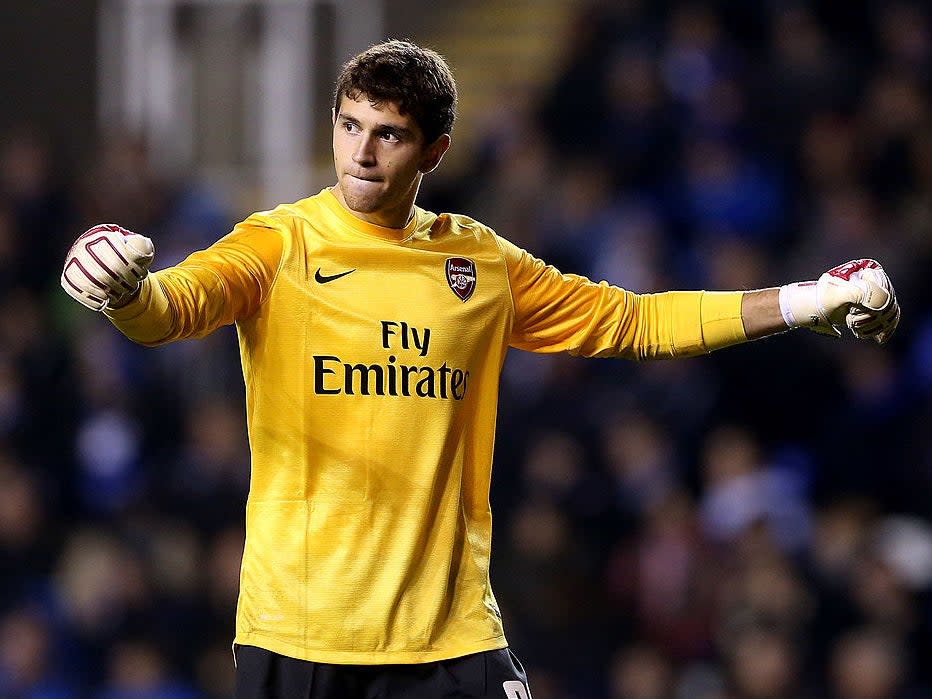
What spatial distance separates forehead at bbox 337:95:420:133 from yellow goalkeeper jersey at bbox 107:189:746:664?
0.81ft

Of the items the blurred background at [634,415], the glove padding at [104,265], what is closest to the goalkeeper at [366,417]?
the glove padding at [104,265]

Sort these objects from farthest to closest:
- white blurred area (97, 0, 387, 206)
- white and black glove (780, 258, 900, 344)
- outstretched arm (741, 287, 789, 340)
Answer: white blurred area (97, 0, 387, 206) < outstretched arm (741, 287, 789, 340) < white and black glove (780, 258, 900, 344)

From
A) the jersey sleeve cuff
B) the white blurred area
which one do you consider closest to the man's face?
the jersey sleeve cuff

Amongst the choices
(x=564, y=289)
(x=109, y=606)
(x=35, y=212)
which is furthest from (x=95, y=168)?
(x=564, y=289)

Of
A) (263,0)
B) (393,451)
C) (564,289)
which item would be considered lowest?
(393,451)

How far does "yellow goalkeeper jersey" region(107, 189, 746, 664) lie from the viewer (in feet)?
12.5

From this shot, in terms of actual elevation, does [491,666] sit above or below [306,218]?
below

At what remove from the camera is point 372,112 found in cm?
381

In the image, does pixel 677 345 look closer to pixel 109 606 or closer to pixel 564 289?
pixel 564 289

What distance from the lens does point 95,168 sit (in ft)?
40.0

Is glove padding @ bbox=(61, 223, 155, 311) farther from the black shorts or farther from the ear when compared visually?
the black shorts

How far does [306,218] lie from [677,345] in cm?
103

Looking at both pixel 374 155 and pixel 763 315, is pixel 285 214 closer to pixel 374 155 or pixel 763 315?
pixel 374 155

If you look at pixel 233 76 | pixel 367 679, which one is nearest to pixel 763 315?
pixel 367 679
